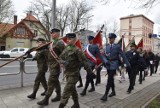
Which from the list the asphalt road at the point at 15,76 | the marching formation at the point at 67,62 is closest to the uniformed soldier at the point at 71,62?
the marching formation at the point at 67,62

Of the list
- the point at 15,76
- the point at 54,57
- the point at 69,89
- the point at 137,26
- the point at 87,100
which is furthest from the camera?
the point at 137,26

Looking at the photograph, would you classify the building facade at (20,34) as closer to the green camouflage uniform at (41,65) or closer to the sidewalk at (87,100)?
the sidewalk at (87,100)

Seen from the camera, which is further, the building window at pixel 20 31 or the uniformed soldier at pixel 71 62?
the building window at pixel 20 31

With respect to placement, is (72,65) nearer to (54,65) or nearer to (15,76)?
(54,65)

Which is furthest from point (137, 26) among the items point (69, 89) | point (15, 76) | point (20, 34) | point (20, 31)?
point (69, 89)

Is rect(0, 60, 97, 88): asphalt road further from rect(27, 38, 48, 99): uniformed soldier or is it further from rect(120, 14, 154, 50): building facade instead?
rect(120, 14, 154, 50): building facade

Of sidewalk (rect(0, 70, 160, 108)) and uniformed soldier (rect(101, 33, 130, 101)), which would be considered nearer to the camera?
sidewalk (rect(0, 70, 160, 108))

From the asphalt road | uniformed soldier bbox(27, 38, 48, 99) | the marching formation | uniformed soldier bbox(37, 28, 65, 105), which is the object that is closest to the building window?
the asphalt road

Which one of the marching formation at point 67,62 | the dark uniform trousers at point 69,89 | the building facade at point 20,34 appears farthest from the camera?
the building facade at point 20,34

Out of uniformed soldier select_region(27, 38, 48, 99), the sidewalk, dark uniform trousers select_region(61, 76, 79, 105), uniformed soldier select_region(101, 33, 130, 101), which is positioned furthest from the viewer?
uniformed soldier select_region(101, 33, 130, 101)

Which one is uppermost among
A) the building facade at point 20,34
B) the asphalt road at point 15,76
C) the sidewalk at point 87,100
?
the building facade at point 20,34

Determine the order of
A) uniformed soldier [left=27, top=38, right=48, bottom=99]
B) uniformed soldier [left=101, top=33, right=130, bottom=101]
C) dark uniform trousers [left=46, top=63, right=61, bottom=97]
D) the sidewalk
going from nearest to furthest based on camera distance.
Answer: dark uniform trousers [left=46, top=63, right=61, bottom=97], the sidewalk, uniformed soldier [left=27, top=38, right=48, bottom=99], uniformed soldier [left=101, top=33, right=130, bottom=101]

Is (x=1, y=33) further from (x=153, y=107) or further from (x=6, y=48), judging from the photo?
(x=153, y=107)

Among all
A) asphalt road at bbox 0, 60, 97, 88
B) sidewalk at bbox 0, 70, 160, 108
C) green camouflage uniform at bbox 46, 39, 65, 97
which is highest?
green camouflage uniform at bbox 46, 39, 65, 97
